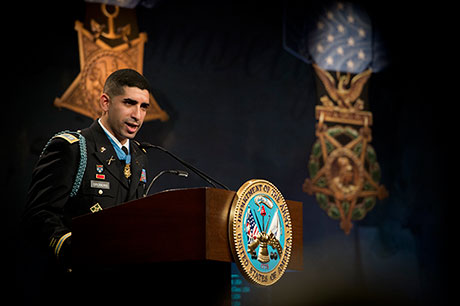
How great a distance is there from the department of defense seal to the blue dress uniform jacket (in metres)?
0.58

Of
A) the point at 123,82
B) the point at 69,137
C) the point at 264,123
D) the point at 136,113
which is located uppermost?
the point at 264,123

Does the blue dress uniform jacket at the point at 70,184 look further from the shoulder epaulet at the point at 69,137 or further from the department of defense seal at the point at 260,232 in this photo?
the department of defense seal at the point at 260,232

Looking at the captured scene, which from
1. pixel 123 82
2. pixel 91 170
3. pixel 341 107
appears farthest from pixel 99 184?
pixel 341 107

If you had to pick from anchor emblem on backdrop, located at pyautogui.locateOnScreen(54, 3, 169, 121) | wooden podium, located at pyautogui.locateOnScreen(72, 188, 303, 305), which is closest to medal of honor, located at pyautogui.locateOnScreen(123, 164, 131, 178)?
wooden podium, located at pyautogui.locateOnScreen(72, 188, 303, 305)

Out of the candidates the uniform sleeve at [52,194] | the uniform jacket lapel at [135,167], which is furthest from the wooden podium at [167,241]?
the uniform jacket lapel at [135,167]

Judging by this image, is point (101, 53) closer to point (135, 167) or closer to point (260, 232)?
point (135, 167)

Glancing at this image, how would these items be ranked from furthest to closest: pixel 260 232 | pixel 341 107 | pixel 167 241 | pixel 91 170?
1. pixel 341 107
2. pixel 91 170
3. pixel 260 232
4. pixel 167 241

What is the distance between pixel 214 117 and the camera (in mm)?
4367

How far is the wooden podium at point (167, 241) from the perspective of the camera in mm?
1597

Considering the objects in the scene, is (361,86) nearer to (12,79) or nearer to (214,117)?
(214,117)

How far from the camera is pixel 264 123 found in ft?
15.0

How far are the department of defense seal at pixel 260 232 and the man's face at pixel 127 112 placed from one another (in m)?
0.66

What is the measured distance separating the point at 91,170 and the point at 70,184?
0.10m

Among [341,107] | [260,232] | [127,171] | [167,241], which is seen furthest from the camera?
[341,107]
